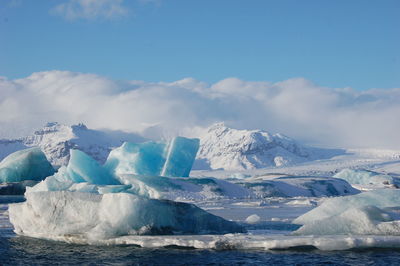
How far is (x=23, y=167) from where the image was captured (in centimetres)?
4316

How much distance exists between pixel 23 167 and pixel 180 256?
34902mm

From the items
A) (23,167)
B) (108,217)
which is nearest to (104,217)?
(108,217)

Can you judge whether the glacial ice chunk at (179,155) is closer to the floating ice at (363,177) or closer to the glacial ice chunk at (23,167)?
the glacial ice chunk at (23,167)

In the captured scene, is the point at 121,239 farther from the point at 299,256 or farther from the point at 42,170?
the point at 42,170

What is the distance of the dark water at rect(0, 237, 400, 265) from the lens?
1034cm

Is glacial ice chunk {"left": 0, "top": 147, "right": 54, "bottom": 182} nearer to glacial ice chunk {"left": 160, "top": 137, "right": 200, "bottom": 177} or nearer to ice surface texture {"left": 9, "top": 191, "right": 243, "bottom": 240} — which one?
glacial ice chunk {"left": 160, "top": 137, "right": 200, "bottom": 177}

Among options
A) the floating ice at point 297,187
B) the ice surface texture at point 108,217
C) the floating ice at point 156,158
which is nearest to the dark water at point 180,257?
the ice surface texture at point 108,217

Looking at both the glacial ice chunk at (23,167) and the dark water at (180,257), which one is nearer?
the dark water at (180,257)

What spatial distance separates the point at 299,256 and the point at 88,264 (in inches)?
165

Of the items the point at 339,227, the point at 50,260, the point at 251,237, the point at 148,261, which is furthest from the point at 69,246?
the point at 339,227

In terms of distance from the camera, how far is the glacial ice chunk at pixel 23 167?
4306 centimetres

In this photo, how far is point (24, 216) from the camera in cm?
1453

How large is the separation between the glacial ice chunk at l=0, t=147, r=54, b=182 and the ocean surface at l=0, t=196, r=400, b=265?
31791 millimetres

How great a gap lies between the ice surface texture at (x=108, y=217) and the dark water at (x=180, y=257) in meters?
0.83
